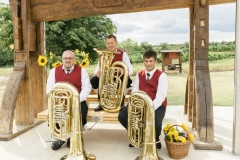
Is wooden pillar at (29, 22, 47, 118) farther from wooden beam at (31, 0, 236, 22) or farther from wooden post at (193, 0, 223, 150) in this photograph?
wooden post at (193, 0, 223, 150)

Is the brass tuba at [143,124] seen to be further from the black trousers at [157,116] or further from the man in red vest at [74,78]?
the man in red vest at [74,78]

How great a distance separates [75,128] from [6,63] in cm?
1905

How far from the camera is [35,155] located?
10.7 ft

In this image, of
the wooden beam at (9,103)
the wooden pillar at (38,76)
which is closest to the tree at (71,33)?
the wooden pillar at (38,76)

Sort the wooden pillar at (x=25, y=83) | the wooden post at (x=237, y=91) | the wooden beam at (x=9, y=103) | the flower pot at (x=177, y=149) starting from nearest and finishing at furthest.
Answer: the flower pot at (x=177, y=149)
the wooden post at (x=237, y=91)
the wooden beam at (x=9, y=103)
the wooden pillar at (x=25, y=83)

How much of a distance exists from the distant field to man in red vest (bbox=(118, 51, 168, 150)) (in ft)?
13.8

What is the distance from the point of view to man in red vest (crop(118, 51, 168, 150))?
3262 mm

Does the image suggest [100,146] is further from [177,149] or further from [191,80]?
[191,80]

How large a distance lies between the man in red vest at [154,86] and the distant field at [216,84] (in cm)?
420

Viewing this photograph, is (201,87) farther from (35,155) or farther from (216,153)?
(35,155)

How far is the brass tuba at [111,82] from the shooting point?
11.5 feet

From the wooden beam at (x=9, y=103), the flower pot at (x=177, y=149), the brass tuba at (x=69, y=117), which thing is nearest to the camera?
the brass tuba at (x=69, y=117)

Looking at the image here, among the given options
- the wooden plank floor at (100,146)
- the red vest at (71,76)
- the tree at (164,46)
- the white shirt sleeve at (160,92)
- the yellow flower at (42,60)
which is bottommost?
the wooden plank floor at (100,146)

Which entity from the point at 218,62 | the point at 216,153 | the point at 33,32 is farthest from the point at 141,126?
the point at 218,62
